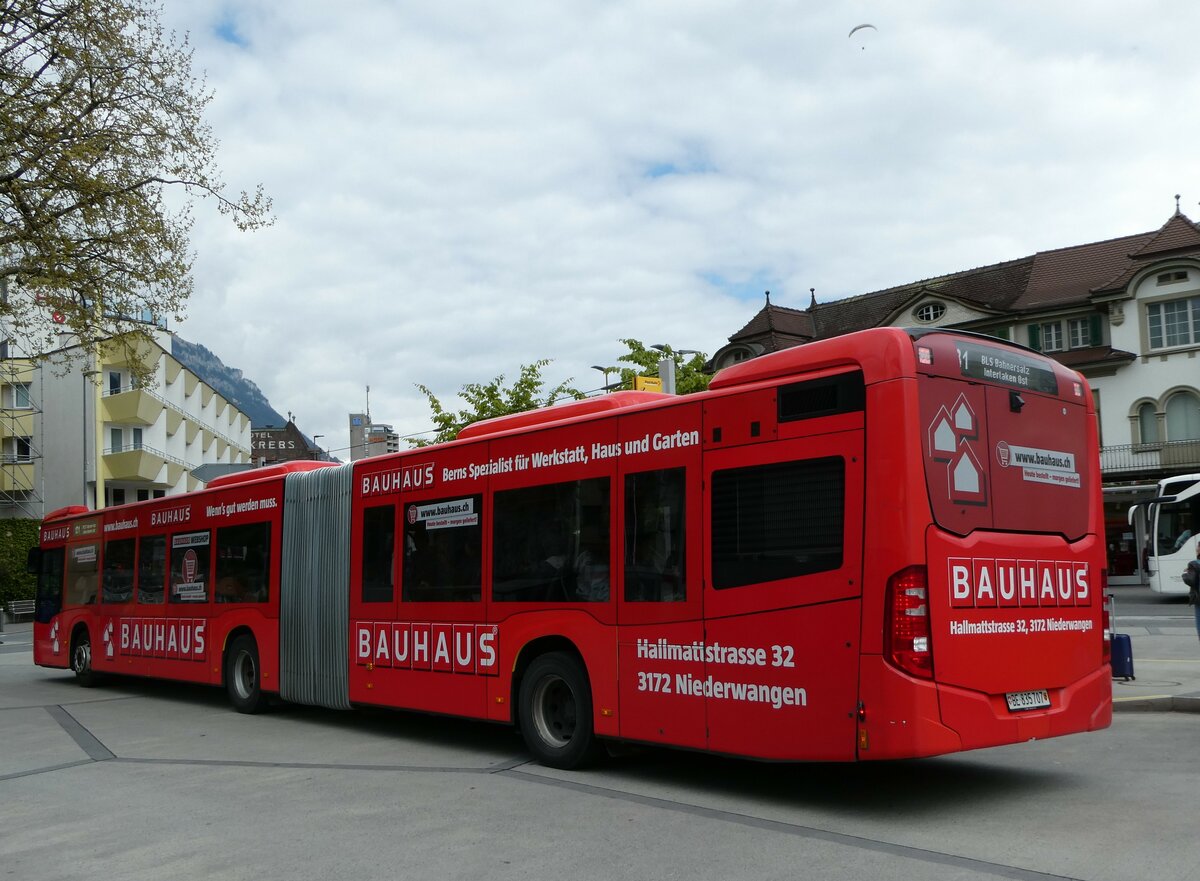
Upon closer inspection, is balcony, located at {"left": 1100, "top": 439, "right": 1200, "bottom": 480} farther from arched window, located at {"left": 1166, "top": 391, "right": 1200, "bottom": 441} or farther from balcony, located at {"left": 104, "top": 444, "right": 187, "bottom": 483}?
balcony, located at {"left": 104, "top": 444, "right": 187, "bottom": 483}

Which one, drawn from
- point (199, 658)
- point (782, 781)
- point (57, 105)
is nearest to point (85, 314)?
point (57, 105)

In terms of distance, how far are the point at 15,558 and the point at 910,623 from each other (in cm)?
4896

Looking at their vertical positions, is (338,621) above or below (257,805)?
above

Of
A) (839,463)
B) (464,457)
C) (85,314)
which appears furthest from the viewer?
(85,314)

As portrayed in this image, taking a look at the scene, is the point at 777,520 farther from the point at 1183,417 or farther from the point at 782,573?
the point at 1183,417

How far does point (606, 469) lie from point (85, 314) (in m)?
12.4

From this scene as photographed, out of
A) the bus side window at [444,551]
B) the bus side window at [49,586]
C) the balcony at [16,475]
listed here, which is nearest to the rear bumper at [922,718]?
the bus side window at [444,551]

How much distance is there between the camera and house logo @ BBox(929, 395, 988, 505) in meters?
7.32

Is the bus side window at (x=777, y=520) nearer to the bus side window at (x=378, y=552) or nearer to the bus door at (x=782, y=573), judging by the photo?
the bus door at (x=782, y=573)

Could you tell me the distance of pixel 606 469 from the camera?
938 cm

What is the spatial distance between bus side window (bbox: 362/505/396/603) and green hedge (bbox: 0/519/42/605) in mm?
40917

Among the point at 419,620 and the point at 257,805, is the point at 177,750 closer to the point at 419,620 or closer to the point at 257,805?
the point at 419,620

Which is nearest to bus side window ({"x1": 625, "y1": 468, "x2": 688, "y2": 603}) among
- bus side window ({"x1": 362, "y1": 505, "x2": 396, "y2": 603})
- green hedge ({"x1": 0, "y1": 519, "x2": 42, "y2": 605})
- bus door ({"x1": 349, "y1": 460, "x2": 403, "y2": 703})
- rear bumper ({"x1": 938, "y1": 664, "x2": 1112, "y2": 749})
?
rear bumper ({"x1": 938, "y1": 664, "x2": 1112, "y2": 749})

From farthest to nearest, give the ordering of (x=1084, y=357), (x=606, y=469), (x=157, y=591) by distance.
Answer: (x=1084, y=357) < (x=157, y=591) < (x=606, y=469)
